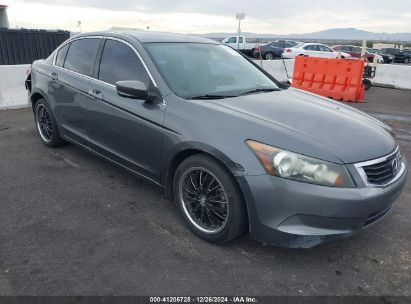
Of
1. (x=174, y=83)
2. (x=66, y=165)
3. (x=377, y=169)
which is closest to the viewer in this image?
(x=377, y=169)

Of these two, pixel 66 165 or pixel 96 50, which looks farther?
pixel 66 165

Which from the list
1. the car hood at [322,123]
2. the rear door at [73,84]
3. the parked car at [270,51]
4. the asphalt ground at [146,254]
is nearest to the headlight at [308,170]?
the car hood at [322,123]

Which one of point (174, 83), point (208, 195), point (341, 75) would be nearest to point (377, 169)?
point (208, 195)

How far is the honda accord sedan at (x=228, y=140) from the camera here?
2.73 metres

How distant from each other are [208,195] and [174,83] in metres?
1.10

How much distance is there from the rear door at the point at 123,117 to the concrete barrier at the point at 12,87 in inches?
199

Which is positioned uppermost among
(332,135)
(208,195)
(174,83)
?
(174,83)

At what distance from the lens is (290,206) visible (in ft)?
8.87

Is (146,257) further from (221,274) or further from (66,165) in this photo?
(66,165)

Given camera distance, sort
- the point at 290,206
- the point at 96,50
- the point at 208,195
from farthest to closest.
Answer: the point at 96,50 → the point at 208,195 → the point at 290,206

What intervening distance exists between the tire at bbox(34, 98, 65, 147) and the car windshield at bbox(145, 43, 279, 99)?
2136mm

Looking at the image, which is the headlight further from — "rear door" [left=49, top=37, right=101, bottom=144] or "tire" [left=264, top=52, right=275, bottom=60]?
"tire" [left=264, top=52, right=275, bottom=60]

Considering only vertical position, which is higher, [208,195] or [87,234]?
[208,195]

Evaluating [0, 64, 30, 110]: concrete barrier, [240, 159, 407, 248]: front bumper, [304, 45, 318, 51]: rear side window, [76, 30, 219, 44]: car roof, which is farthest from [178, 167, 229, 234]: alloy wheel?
[304, 45, 318, 51]: rear side window
